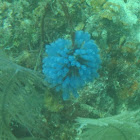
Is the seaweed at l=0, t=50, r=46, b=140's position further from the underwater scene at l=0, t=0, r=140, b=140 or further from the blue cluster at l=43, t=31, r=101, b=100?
the blue cluster at l=43, t=31, r=101, b=100

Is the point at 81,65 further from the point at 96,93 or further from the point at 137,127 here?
the point at 137,127

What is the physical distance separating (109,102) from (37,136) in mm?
1328

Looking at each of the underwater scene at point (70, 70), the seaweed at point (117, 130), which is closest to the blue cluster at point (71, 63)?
the underwater scene at point (70, 70)

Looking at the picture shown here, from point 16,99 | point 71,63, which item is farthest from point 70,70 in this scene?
point 16,99

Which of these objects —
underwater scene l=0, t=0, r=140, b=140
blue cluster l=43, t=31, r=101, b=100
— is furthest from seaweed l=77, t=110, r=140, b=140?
blue cluster l=43, t=31, r=101, b=100

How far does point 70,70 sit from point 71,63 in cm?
15

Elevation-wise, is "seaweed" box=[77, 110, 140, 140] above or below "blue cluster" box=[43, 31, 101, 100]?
below

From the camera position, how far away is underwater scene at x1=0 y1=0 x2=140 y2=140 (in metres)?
2.42

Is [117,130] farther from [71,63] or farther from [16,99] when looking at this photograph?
[16,99]

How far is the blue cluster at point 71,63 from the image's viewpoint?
2418mm

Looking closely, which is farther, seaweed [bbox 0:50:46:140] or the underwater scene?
the underwater scene

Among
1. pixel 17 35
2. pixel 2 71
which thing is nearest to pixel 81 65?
pixel 2 71

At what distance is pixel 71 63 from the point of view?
2.38m

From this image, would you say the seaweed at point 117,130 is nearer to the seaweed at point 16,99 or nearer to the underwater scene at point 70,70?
the underwater scene at point 70,70
